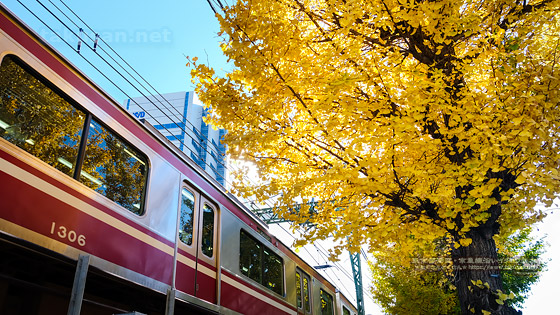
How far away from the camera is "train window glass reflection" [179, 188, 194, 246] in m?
5.44

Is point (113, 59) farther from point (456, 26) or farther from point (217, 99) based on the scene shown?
point (456, 26)

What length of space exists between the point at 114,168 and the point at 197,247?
182 cm

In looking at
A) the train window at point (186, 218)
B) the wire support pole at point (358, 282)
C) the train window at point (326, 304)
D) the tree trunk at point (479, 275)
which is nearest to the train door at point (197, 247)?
the train window at point (186, 218)

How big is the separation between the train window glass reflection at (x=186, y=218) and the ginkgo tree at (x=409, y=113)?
861mm

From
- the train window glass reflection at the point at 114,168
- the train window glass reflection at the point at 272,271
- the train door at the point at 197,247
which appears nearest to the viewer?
the train window glass reflection at the point at 114,168

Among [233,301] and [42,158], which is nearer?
[42,158]

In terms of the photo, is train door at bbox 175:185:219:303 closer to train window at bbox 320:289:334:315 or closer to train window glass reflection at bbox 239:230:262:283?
train window glass reflection at bbox 239:230:262:283

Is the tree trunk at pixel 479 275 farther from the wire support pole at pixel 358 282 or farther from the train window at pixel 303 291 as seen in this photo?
the wire support pole at pixel 358 282

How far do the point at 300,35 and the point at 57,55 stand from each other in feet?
10.2

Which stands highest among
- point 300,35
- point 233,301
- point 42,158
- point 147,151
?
point 300,35

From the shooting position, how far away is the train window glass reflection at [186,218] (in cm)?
544

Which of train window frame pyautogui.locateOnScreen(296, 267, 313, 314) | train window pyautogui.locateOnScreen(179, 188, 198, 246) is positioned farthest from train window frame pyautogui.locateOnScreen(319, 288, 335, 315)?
train window pyautogui.locateOnScreen(179, 188, 198, 246)

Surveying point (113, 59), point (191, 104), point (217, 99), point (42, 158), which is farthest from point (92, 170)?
point (191, 104)

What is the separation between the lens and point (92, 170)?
4113 mm
